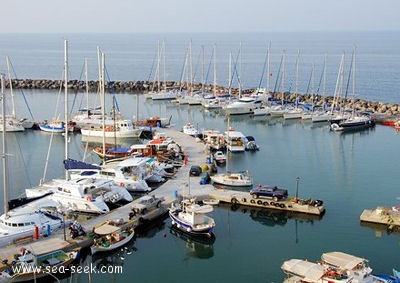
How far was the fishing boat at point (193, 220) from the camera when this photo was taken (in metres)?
29.8

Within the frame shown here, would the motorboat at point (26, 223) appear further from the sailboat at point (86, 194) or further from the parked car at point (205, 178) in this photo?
the parked car at point (205, 178)

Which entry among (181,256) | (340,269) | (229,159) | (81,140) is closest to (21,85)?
(81,140)

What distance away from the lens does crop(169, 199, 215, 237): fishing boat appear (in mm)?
29844

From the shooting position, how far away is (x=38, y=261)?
24859 millimetres

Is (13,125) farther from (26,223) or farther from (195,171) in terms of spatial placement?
(26,223)

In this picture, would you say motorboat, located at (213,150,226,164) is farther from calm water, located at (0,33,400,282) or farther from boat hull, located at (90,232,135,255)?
boat hull, located at (90,232,135,255)

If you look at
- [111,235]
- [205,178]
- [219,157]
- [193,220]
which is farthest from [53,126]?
[193,220]

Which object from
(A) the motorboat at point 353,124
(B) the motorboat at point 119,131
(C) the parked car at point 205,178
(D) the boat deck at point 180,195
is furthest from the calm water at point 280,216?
(C) the parked car at point 205,178

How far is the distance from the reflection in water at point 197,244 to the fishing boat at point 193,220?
27 cm

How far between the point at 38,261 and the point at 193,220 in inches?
351

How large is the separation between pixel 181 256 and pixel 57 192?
1056 cm

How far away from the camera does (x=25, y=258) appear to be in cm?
2447

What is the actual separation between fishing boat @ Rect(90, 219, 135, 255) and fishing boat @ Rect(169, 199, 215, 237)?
281 cm

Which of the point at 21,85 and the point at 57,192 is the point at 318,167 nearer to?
the point at 57,192
